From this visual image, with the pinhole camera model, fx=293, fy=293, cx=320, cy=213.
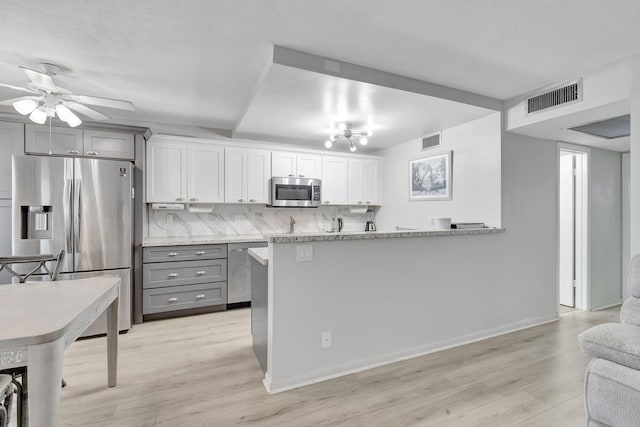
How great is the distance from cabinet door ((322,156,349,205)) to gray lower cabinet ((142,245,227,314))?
1.80 metres

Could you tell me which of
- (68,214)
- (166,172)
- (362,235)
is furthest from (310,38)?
(68,214)

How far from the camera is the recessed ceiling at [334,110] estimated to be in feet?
8.14

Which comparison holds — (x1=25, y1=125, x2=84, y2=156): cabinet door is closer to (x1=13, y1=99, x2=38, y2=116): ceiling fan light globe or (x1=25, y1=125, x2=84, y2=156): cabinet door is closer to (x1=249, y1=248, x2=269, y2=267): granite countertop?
(x1=13, y1=99, x2=38, y2=116): ceiling fan light globe

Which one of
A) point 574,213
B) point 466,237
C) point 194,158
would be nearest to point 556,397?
point 466,237

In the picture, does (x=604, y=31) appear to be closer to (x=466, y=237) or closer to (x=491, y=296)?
(x=466, y=237)

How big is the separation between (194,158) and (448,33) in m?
3.20

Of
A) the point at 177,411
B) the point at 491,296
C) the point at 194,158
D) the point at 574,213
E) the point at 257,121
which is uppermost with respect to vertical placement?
the point at 257,121

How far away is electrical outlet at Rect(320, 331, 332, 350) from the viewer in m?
2.18

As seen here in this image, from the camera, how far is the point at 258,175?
4.22 meters

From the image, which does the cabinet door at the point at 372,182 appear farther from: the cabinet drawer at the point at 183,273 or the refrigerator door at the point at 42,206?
the refrigerator door at the point at 42,206

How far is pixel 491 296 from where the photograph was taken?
119 inches

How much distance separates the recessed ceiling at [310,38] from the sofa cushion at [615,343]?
6.13ft

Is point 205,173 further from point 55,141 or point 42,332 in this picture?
point 42,332

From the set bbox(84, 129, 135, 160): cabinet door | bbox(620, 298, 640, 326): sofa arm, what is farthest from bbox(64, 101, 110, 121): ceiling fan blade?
bbox(620, 298, 640, 326): sofa arm
